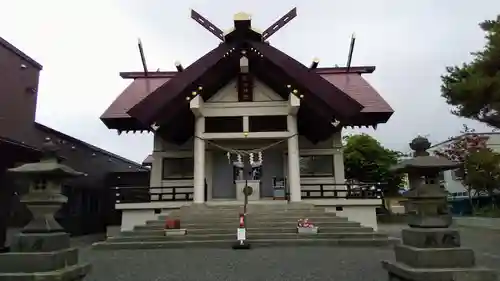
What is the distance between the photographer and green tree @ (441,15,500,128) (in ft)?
37.4

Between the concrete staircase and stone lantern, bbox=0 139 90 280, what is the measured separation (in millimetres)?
4849

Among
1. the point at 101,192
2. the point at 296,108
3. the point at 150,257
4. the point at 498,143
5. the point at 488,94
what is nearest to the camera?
the point at 150,257

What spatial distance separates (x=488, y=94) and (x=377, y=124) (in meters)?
4.53

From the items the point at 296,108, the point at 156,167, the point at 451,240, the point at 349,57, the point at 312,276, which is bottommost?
the point at 312,276

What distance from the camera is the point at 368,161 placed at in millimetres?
27109

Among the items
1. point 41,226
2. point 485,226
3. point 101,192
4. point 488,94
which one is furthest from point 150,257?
point 485,226

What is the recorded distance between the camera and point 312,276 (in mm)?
5734

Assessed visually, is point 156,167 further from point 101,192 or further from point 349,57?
point 349,57

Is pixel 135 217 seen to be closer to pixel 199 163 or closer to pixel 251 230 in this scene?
pixel 199 163

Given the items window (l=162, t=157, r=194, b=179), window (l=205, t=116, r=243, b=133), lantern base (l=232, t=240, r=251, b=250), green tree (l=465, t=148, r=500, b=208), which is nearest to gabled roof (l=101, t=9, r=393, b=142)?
window (l=205, t=116, r=243, b=133)

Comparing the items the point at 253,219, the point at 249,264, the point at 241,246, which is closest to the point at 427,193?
the point at 249,264

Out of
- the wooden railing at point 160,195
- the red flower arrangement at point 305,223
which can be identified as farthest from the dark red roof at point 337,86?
the red flower arrangement at point 305,223

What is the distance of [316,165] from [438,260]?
35.8ft

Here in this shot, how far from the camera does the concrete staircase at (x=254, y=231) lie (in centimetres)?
957
